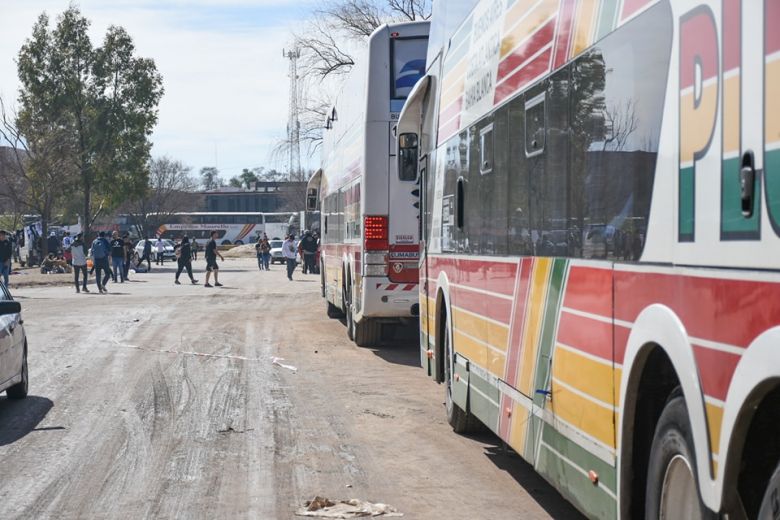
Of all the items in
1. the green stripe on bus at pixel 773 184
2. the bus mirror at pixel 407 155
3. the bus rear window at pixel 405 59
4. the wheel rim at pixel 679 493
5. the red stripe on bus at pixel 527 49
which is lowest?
the wheel rim at pixel 679 493

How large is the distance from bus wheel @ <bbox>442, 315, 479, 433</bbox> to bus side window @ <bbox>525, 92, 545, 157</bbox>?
3.40 m

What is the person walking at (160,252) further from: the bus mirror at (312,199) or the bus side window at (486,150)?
the bus side window at (486,150)

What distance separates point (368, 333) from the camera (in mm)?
18172

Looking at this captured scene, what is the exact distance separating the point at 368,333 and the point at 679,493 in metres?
13.8

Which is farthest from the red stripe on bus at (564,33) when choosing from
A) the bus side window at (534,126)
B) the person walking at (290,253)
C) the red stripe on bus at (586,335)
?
the person walking at (290,253)

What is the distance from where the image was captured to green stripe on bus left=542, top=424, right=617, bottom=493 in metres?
5.07

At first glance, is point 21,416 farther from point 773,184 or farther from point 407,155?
point 773,184

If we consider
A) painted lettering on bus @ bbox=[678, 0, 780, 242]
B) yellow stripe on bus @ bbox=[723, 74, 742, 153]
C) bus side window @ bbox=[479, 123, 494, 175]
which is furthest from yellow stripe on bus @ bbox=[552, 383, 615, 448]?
bus side window @ bbox=[479, 123, 494, 175]

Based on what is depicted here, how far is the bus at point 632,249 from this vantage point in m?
3.59

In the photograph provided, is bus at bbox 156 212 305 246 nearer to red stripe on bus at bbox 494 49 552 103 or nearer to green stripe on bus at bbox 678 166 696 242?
red stripe on bus at bbox 494 49 552 103

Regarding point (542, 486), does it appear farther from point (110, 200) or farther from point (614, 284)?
point (110, 200)

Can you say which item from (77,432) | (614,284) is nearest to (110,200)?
(77,432)

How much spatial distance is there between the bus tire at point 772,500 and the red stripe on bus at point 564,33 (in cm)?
293

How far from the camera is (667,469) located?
14.8ft
